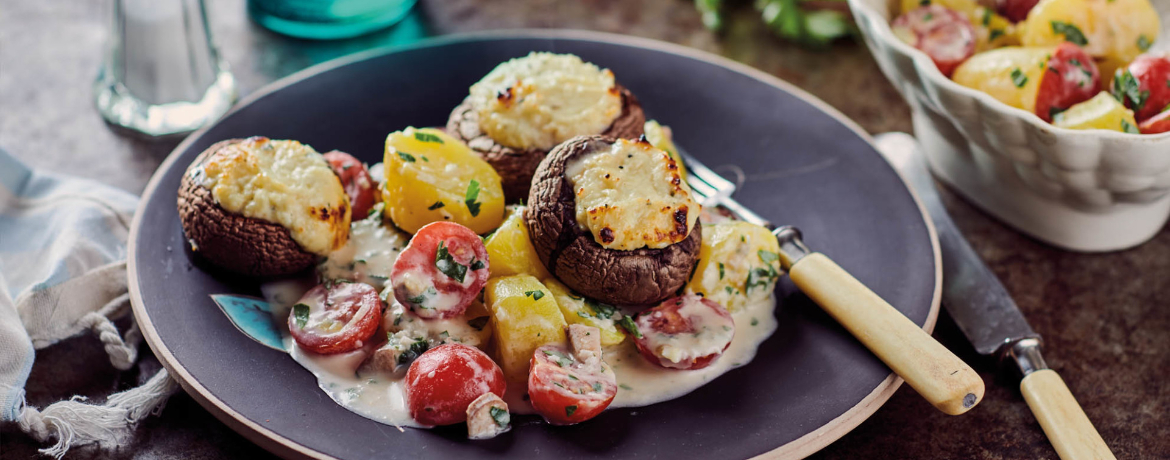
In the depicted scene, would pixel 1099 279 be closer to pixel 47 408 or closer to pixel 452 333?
pixel 452 333

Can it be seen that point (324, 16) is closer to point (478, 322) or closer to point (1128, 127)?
point (478, 322)

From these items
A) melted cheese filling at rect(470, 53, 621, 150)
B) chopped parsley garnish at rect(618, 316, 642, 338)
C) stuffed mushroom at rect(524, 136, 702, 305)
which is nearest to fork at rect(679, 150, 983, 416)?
stuffed mushroom at rect(524, 136, 702, 305)

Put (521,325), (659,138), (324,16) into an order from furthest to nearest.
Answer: (324,16) → (659,138) → (521,325)

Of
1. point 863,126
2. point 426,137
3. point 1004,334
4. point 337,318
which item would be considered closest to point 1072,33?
point 863,126

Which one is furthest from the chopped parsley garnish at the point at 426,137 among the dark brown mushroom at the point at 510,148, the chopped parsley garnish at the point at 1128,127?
the chopped parsley garnish at the point at 1128,127

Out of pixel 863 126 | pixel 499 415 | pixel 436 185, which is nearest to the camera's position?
pixel 499 415

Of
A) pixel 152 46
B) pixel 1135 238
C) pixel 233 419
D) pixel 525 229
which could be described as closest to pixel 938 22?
pixel 1135 238
